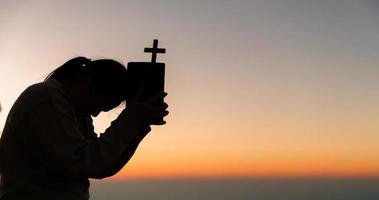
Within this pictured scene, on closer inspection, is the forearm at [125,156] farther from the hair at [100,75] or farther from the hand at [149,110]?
the hair at [100,75]

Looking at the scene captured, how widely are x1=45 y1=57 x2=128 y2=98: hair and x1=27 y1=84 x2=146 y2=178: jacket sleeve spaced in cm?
27

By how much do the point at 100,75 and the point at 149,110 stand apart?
1.42 ft

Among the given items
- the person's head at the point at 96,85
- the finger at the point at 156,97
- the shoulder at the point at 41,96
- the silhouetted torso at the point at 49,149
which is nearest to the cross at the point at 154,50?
the person's head at the point at 96,85

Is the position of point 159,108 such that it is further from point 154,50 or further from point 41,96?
point 41,96

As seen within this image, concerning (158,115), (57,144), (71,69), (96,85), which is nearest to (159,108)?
(158,115)

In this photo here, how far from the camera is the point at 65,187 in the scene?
2721 mm

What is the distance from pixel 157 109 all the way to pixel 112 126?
28 cm

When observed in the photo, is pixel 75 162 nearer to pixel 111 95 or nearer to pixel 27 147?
pixel 27 147

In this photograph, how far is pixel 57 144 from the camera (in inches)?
102

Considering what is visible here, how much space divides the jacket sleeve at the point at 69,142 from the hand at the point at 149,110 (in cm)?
5

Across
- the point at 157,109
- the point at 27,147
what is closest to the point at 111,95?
the point at 157,109

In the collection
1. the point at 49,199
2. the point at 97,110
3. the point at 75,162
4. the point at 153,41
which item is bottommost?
the point at 49,199

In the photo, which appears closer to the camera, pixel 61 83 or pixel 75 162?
pixel 75 162

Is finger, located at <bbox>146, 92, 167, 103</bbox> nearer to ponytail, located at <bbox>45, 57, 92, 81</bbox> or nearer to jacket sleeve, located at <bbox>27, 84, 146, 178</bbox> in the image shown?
jacket sleeve, located at <bbox>27, 84, 146, 178</bbox>
